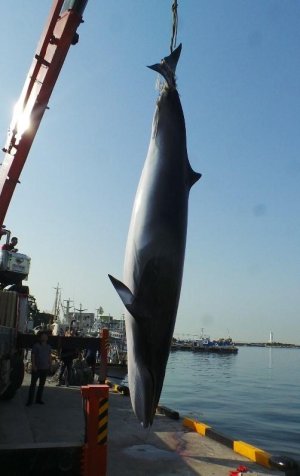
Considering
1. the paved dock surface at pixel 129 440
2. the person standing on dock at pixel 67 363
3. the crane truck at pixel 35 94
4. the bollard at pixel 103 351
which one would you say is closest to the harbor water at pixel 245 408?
the paved dock surface at pixel 129 440

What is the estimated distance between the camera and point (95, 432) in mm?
6082

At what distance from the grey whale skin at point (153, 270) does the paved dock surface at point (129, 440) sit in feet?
14.2

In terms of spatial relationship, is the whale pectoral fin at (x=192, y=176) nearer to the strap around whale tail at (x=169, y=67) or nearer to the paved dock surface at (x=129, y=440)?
the strap around whale tail at (x=169, y=67)

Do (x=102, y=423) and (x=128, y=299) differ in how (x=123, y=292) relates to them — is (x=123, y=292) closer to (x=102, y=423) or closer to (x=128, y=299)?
(x=128, y=299)

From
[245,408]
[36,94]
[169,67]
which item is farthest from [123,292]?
[245,408]

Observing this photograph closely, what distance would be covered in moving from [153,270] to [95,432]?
14.5 feet

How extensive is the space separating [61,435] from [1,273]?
→ 5.30 meters

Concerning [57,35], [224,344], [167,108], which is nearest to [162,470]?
[167,108]

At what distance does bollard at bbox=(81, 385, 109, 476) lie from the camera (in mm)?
5953

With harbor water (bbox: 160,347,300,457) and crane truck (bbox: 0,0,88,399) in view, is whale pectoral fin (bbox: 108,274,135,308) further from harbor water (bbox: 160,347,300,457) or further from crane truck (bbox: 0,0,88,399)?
harbor water (bbox: 160,347,300,457)

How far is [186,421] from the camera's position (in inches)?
406

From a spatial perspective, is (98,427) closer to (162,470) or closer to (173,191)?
(162,470)

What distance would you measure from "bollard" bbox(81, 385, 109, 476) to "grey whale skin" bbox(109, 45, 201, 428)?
4068 mm

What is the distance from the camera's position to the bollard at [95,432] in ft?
19.5
